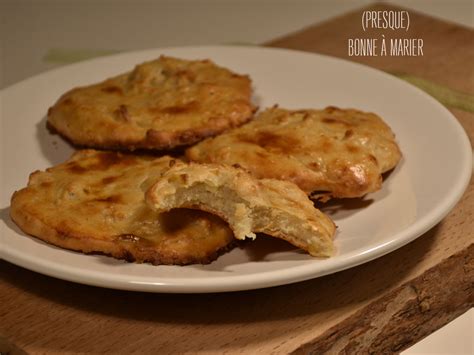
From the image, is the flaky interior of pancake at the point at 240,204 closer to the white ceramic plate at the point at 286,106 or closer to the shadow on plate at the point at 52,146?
the white ceramic plate at the point at 286,106

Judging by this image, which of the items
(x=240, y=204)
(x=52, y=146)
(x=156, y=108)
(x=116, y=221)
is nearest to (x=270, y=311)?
(x=240, y=204)

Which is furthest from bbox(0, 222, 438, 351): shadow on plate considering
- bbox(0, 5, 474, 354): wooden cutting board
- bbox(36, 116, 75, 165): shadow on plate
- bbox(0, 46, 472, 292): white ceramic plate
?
bbox(36, 116, 75, 165): shadow on plate

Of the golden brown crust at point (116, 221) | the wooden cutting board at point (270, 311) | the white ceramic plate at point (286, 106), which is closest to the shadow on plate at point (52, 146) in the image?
the white ceramic plate at point (286, 106)

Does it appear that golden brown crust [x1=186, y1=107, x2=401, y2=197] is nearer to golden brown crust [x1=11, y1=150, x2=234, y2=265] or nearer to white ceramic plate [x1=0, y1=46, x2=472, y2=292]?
white ceramic plate [x1=0, y1=46, x2=472, y2=292]

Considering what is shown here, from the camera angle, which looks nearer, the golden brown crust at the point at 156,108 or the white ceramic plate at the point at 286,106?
the white ceramic plate at the point at 286,106

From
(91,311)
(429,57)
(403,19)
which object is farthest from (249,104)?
(403,19)

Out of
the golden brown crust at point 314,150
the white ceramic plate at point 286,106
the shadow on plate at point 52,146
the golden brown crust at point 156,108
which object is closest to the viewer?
the white ceramic plate at point 286,106

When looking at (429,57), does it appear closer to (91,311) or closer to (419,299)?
(419,299)
